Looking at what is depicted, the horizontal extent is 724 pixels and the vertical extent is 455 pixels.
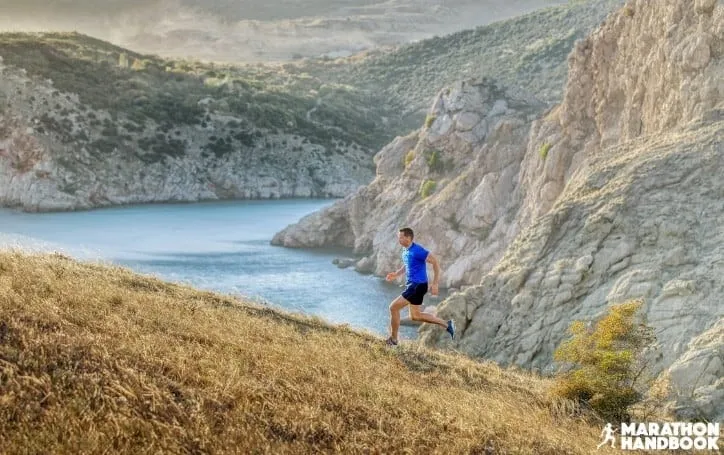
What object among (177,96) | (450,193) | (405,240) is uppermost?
(177,96)

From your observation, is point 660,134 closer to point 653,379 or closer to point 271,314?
point 653,379

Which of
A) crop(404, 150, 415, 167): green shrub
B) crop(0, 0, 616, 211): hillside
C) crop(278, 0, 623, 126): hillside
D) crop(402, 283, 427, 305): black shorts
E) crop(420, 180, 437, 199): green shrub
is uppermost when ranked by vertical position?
crop(278, 0, 623, 126): hillside

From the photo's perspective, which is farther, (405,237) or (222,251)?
(222,251)

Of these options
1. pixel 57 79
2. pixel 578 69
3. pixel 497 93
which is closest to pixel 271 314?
pixel 578 69

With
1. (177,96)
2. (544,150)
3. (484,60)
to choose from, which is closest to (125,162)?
(177,96)

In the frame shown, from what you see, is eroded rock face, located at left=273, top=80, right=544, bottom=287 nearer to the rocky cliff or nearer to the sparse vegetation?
the rocky cliff

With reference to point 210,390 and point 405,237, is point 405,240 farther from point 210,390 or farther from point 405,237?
point 210,390

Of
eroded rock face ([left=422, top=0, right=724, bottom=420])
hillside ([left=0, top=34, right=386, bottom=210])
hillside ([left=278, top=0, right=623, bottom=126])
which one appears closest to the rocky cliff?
eroded rock face ([left=422, top=0, right=724, bottom=420])

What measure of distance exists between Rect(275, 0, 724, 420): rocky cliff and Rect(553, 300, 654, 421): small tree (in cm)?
178

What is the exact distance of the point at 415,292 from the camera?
12.2m

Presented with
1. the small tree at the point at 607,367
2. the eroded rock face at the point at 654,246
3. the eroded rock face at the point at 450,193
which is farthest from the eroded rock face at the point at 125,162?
the small tree at the point at 607,367

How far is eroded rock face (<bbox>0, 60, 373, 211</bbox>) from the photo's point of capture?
2697 inches

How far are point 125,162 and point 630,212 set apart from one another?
63.1m

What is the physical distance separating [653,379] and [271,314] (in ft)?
21.3
